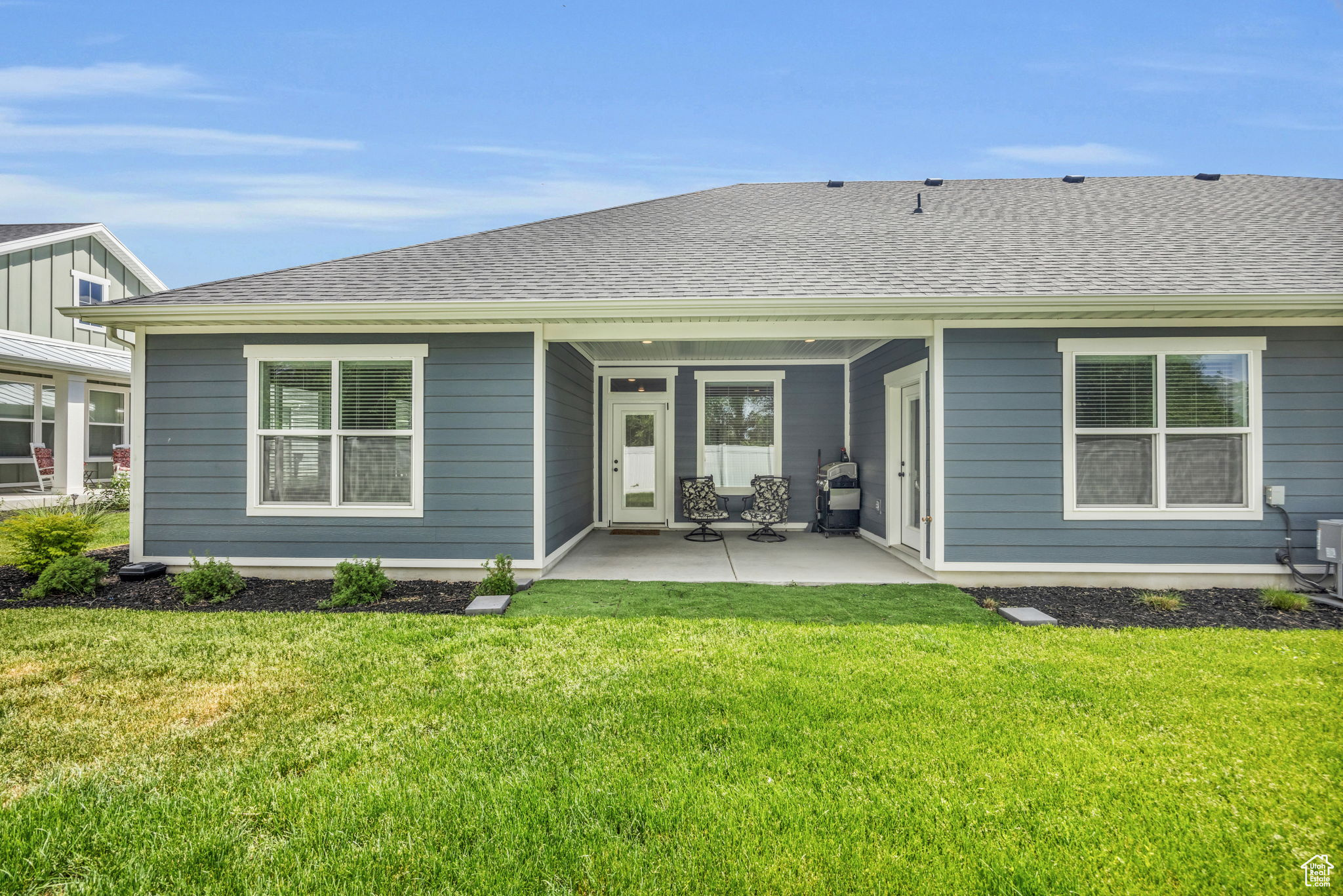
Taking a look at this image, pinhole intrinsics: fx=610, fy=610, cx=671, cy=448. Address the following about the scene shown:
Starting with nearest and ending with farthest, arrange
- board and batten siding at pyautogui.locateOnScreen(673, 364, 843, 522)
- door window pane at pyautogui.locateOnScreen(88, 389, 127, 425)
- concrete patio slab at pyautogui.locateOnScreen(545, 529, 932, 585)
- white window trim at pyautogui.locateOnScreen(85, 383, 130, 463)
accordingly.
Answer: concrete patio slab at pyautogui.locateOnScreen(545, 529, 932, 585), board and batten siding at pyautogui.locateOnScreen(673, 364, 843, 522), white window trim at pyautogui.locateOnScreen(85, 383, 130, 463), door window pane at pyautogui.locateOnScreen(88, 389, 127, 425)

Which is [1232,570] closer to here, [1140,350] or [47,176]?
[1140,350]

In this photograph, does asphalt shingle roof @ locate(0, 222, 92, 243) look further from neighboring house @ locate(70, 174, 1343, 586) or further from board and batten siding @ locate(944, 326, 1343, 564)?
board and batten siding @ locate(944, 326, 1343, 564)

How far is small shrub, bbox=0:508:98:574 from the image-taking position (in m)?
5.19

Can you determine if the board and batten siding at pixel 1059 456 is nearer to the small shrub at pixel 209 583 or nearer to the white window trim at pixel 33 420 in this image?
the small shrub at pixel 209 583

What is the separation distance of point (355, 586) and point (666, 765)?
3.47 m

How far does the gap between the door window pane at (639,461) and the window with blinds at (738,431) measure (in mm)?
781

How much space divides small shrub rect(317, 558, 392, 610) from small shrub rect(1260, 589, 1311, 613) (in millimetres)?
6860

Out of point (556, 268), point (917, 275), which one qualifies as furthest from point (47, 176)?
point (917, 275)

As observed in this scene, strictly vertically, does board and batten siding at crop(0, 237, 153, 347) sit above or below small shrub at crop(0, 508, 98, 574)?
above

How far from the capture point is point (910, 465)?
6773 millimetres

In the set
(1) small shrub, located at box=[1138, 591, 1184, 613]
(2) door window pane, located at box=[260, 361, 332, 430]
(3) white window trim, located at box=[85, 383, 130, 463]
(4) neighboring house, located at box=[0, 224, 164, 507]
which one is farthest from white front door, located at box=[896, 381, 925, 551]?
(3) white window trim, located at box=[85, 383, 130, 463]

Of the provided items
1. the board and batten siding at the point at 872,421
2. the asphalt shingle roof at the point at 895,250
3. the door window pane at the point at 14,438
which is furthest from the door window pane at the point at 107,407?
the board and batten siding at the point at 872,421

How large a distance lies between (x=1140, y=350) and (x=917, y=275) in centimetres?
196

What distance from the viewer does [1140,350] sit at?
5.26 metres
